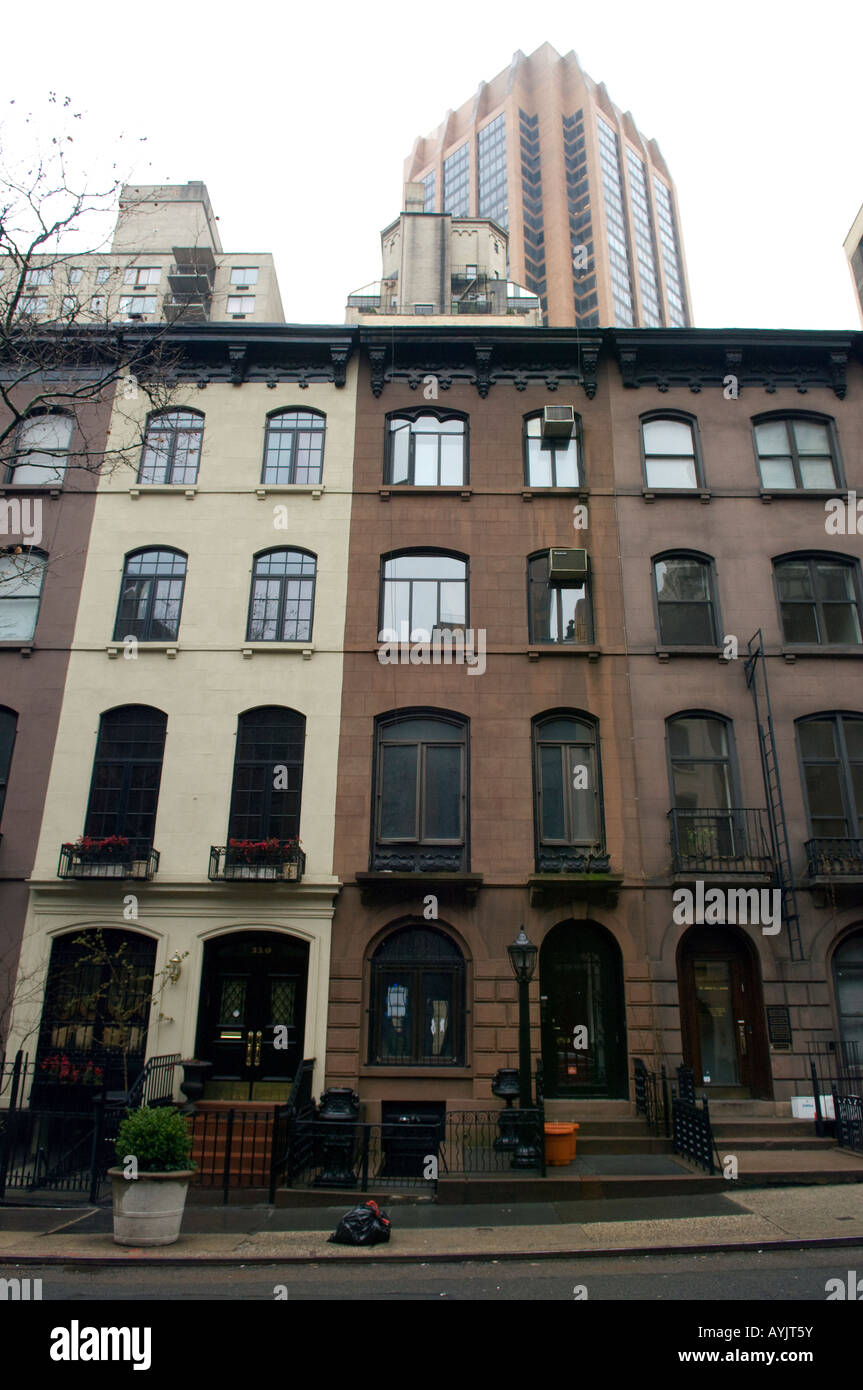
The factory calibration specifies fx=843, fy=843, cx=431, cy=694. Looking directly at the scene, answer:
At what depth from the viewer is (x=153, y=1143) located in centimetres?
1053

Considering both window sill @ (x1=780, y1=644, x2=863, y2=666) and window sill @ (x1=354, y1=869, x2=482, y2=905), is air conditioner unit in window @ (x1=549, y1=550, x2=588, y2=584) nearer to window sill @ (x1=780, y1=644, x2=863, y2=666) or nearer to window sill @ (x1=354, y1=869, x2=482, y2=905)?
window sill @ (x1=780, y1=644, x2=863, y2=666)

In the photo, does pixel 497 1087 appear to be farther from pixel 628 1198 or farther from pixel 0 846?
pixel 0 846

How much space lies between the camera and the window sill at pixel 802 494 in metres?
20.0

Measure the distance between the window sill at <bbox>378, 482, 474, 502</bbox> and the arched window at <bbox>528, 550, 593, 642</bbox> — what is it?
7.77 ft

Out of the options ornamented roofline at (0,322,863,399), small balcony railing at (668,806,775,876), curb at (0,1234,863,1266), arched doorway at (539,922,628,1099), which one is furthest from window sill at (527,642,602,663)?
curb at (0,1234,863,1266)

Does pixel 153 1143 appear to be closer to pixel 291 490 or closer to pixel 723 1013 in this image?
pixel 723 1013

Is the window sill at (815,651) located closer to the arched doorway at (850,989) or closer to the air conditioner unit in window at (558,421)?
the arched doorway at (850,989)

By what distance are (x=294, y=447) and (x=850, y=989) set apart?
17.3m

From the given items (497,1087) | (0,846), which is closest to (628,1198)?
(497,1087)

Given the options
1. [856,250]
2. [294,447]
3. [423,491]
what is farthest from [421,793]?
[856,250]

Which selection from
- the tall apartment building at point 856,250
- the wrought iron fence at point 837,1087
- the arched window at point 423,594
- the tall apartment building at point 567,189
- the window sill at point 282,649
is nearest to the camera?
the wrought iron fence at point 837,1087

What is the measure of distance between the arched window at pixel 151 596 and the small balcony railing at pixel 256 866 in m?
5.35

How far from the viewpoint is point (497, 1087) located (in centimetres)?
1491

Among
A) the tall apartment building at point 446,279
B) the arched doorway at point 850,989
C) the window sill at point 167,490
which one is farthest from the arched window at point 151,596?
the tall apartment building at point 446,279
